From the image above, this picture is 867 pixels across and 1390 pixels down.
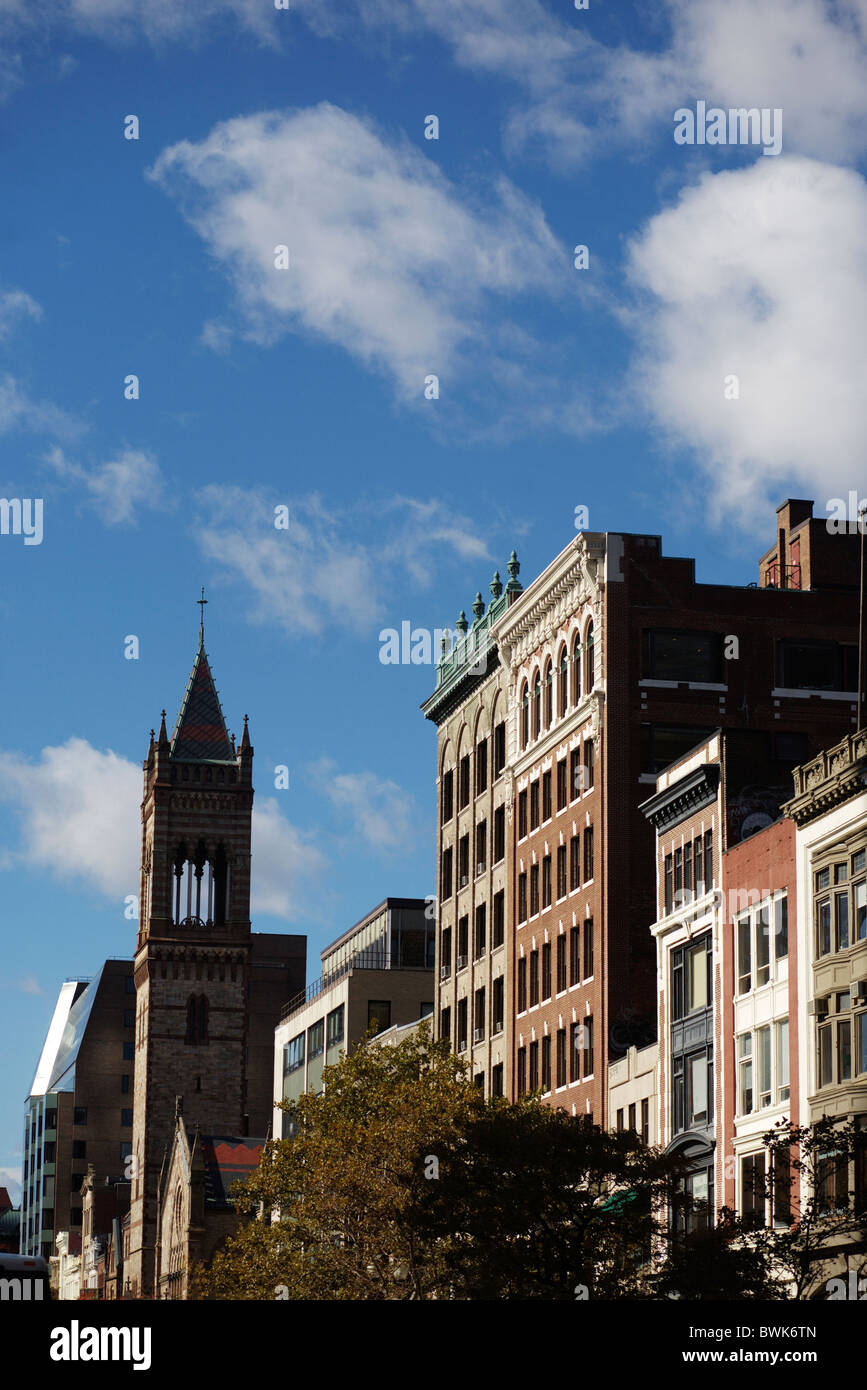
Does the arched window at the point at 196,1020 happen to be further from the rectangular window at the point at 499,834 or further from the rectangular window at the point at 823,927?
the rectangular window at the point at 823,927

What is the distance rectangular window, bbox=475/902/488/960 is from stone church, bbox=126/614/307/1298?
67.1 meters

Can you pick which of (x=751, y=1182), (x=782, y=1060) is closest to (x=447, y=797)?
(x=782, y=1060)

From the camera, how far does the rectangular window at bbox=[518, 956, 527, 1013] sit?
8044 cm

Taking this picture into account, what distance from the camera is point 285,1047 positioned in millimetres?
128125

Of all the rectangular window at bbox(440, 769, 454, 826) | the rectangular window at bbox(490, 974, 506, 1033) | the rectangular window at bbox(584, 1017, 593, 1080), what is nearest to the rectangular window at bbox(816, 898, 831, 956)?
the rectangular window at bbox(584, 1017, 593, 1080)

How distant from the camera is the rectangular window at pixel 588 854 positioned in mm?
72894

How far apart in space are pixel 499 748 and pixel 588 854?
14.1 meters

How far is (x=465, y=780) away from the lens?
9212cm

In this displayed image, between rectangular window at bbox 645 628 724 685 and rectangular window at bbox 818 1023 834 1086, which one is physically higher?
rectangular window at bbox 645 628 724 685

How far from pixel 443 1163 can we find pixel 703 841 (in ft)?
46.1

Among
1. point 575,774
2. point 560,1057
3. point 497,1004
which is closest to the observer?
point 560,1057

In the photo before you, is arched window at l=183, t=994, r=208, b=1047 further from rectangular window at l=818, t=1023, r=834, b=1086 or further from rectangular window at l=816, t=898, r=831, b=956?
rectangular window at l=818, t=1023, r=834, b=1086

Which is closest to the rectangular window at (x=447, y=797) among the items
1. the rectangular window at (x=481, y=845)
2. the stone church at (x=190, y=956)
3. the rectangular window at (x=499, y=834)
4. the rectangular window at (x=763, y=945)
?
the rectangular window at (x=481, y=845)

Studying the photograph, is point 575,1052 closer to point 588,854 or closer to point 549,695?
point 588,854
